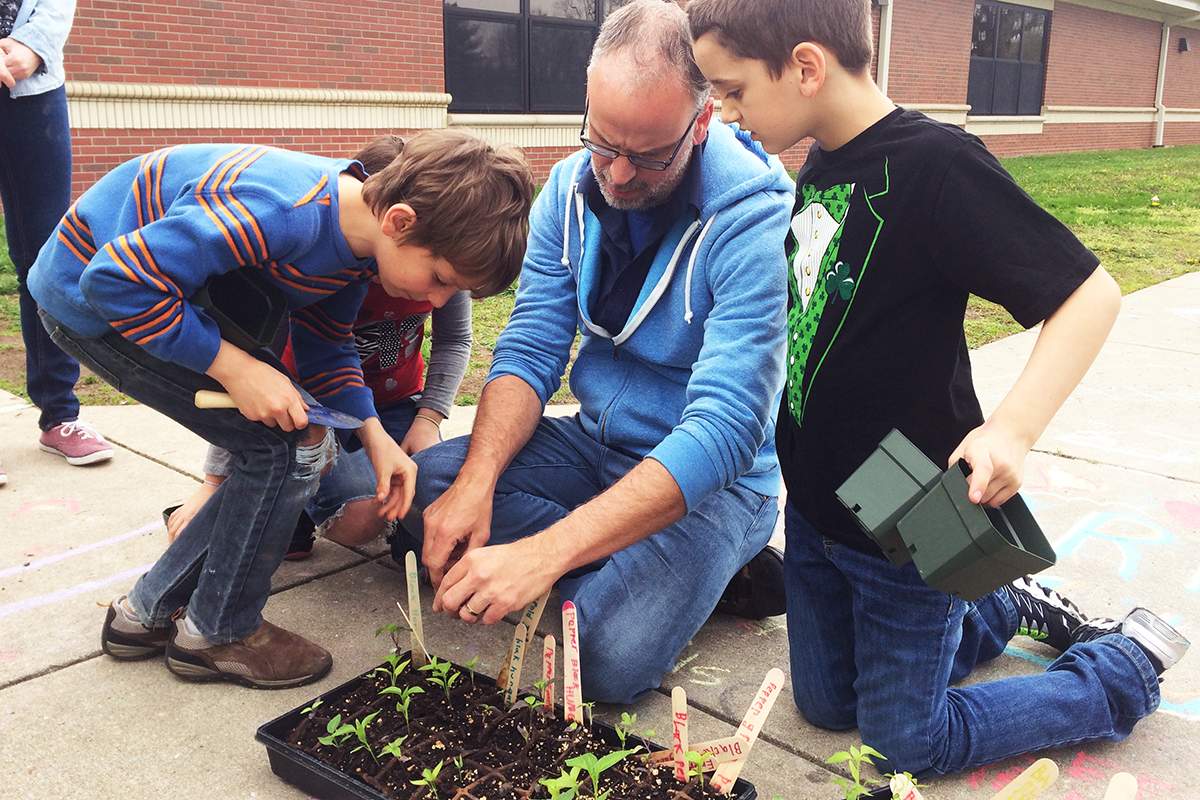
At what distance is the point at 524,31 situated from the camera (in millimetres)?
11695

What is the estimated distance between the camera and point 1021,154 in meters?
20.4

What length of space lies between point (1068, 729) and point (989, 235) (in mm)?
1028

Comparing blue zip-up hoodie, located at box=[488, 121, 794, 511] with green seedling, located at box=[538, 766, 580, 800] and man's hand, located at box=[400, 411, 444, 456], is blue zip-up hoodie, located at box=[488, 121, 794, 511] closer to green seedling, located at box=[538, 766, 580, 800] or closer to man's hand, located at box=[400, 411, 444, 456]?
man's hand, located at box=[400, 411, 444, 456]

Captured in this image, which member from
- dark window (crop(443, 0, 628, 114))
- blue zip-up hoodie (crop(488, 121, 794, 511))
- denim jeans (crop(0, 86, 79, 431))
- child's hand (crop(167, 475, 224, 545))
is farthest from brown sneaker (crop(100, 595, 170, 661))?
dark window (crop(443, 0, 628, 114))

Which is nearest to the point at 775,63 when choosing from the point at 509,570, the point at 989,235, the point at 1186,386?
the point at 989,235

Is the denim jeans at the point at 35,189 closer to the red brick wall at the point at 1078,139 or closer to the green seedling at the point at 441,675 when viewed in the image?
the green seedling at the point at 441,675

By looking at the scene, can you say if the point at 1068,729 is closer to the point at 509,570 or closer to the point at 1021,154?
the point at 509,570

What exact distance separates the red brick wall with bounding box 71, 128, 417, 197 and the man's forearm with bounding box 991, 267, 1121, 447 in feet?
26.5

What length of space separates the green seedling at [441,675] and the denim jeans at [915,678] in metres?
0.73

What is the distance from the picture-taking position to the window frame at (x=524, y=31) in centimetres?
1109

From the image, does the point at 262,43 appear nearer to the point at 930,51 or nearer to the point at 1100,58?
the point at 930,51

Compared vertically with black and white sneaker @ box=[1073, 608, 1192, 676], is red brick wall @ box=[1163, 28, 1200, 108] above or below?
above

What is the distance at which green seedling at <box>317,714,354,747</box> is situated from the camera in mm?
1916

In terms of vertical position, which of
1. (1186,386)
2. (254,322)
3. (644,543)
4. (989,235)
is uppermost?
(989,235)
